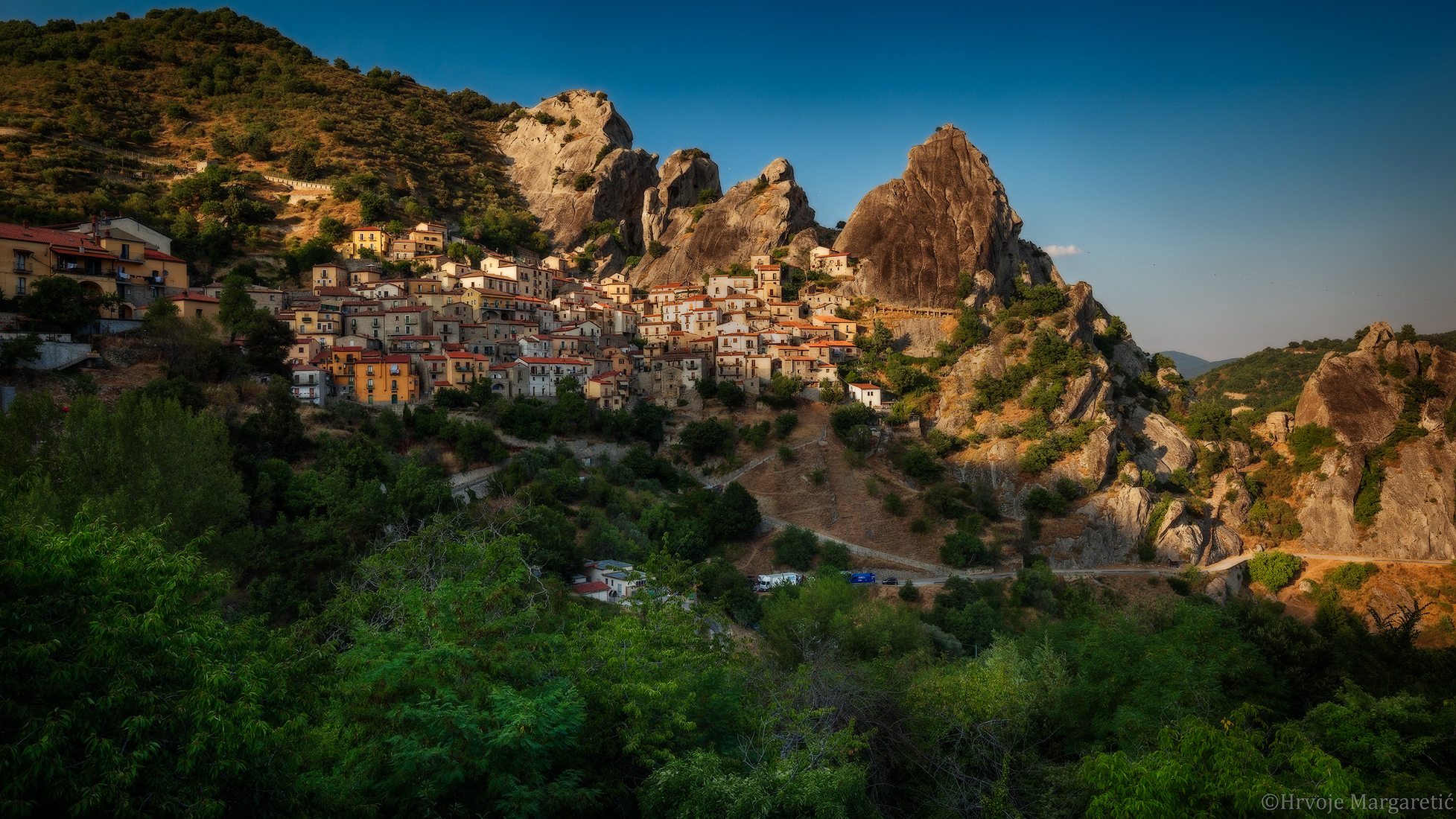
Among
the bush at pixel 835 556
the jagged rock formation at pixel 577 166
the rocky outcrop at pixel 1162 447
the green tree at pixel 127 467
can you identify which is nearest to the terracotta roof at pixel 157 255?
the green tree at pixel 127 467

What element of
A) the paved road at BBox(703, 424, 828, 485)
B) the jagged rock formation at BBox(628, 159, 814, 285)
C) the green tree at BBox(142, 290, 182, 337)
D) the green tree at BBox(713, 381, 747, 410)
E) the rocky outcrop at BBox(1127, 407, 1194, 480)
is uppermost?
the jagged rock formation at BBox(628, 159, 814, 285)

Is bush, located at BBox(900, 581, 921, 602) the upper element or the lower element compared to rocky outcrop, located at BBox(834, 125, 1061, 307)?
lower

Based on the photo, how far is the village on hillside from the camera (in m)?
42.3

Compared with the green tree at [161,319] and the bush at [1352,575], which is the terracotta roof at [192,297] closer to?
the green tree at [161,319]

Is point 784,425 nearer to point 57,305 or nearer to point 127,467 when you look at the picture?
point 127,467

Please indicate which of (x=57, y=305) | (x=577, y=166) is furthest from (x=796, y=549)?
(x=577, y=166)

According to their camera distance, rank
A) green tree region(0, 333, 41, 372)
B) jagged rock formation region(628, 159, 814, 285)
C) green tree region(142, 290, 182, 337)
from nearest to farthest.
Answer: green tree region(0, 333, 41, 372) < green tree region(142, 290, 182, 337) < jagged rock formation region(628, 159, 814, 285)

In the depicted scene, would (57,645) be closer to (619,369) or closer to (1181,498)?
(619,369)

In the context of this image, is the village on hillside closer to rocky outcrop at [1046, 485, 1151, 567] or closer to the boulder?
rocky outcrop at [1046, 485, 1151, 567]

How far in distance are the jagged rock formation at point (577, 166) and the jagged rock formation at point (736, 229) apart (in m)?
10.1

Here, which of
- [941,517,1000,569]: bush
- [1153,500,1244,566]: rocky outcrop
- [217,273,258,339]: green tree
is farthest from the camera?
[1153,500,1244,566]: rocky outcrop

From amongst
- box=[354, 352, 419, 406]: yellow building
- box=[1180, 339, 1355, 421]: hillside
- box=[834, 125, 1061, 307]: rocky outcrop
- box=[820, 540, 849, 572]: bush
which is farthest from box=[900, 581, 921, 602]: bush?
box=[1180, 339, 1355, 421]: hillside

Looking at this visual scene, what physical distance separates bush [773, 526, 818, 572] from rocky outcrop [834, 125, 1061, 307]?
3010 cm

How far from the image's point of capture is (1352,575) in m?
44.9
